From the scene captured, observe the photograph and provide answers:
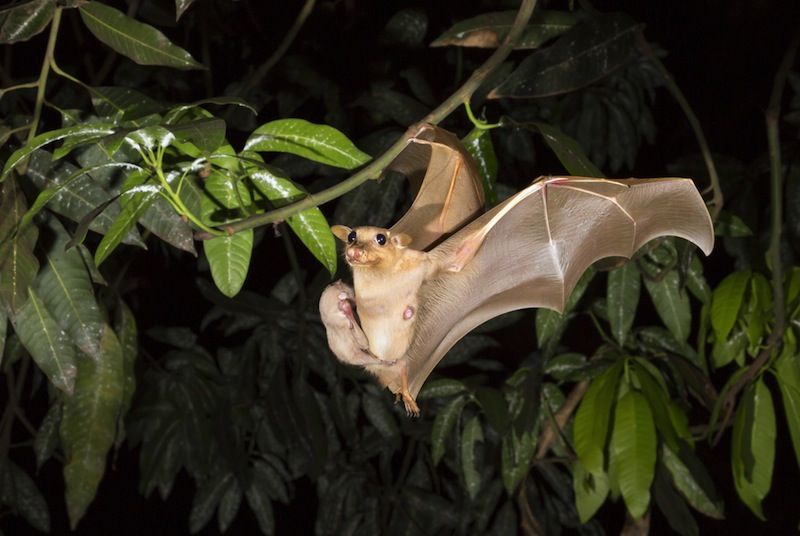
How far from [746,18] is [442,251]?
2142mm

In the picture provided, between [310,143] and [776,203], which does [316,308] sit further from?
[776,203]

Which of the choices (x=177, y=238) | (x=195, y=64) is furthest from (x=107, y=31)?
(x=177, y=238)

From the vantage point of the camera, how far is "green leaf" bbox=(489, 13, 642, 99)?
1.70 m

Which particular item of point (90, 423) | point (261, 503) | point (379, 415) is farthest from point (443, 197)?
point (261, 503)

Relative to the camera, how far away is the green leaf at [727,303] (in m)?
2.22

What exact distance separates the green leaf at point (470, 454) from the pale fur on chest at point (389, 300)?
5.06ft

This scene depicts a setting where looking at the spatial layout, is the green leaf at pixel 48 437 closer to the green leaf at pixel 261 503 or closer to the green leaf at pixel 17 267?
the green leaf at pixel 261 503

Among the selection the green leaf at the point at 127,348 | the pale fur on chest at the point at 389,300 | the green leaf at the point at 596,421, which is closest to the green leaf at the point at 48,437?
the green leaf at the point at 127,348

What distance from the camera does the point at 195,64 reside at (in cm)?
135

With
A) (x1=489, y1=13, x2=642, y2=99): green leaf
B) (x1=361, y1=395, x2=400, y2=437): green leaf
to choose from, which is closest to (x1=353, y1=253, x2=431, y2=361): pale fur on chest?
→ (x1=489, y1=13, x2=642, y2=99): green leaf

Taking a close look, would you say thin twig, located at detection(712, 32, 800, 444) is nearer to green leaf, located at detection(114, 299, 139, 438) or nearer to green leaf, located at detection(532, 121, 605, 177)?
green leaf, located at detection(532, 121, 605, 177)

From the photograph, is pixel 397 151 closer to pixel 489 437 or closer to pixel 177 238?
pixel 177 238

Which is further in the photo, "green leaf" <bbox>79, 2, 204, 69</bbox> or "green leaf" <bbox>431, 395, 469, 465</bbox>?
"green leaf" <bbox>431, 395, 469, 465</bbox>

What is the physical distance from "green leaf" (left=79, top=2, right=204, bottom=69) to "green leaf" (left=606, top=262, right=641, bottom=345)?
47.5 inches
